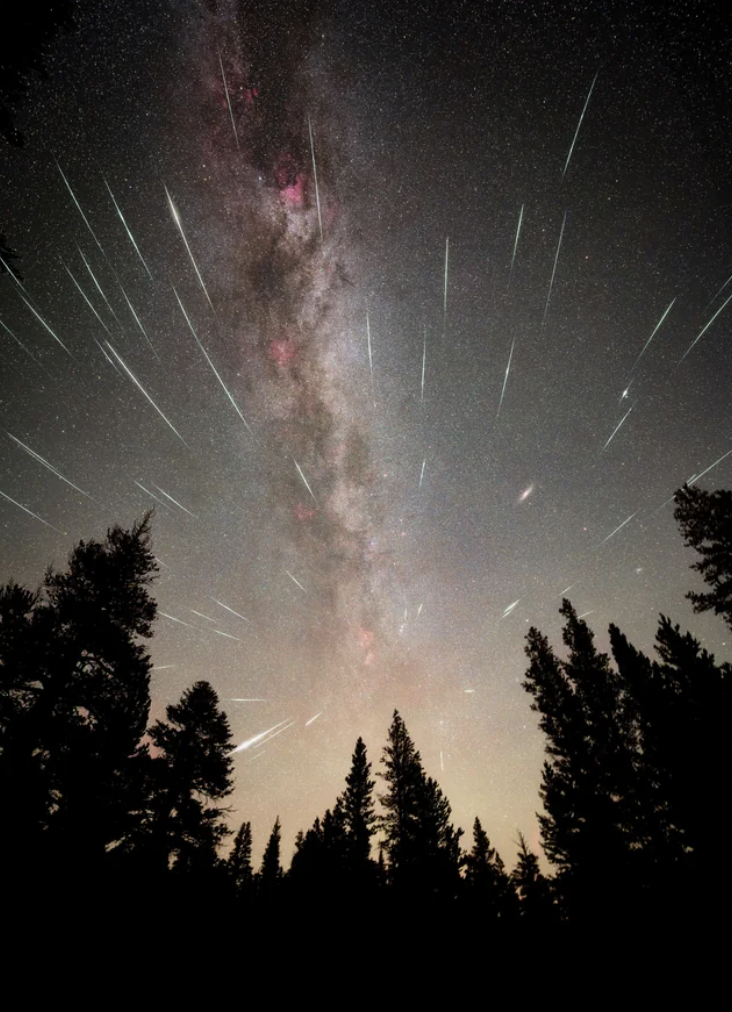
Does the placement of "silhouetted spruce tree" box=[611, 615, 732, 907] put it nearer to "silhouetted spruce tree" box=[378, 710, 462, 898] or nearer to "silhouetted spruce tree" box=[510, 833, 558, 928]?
"silhouetted spruce tree" box=[510, 833, 558, 928]

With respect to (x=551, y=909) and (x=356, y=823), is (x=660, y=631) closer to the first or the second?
(x=551, y=909)

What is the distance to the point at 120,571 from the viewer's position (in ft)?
41.4

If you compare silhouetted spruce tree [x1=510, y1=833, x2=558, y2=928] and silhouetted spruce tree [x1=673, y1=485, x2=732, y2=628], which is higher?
silhouetted spruce tree [x1=673, y1=485, x2=732, y2=628]

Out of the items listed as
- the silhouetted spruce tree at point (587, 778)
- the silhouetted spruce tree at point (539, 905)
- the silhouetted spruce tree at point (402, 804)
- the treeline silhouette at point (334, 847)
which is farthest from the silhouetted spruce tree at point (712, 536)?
the silhouetted spruce tree at point (402, 804)

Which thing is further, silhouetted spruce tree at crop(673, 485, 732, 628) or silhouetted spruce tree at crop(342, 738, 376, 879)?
silhouetted spruce tree at crop(342, 738, 376, 879)

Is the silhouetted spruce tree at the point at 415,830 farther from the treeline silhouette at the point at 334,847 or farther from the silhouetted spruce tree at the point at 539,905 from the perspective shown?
the silhouetted spruce tree at the point at 539,905

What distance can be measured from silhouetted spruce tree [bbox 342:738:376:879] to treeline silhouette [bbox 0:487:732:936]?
1.51m

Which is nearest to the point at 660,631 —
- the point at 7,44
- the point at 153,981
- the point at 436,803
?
the point at 436,803

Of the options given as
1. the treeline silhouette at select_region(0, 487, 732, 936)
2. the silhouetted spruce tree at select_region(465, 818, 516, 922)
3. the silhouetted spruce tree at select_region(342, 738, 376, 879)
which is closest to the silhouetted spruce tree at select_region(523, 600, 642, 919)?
the treeline silhouette at select_region(0, 487, 732, 936)

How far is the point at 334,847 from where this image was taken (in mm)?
22188

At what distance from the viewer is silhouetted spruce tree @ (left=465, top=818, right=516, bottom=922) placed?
54.5 feet

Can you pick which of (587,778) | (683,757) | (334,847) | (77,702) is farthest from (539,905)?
(77,702)

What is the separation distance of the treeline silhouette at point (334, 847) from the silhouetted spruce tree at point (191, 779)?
76mm

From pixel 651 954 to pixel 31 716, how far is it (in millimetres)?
18808
